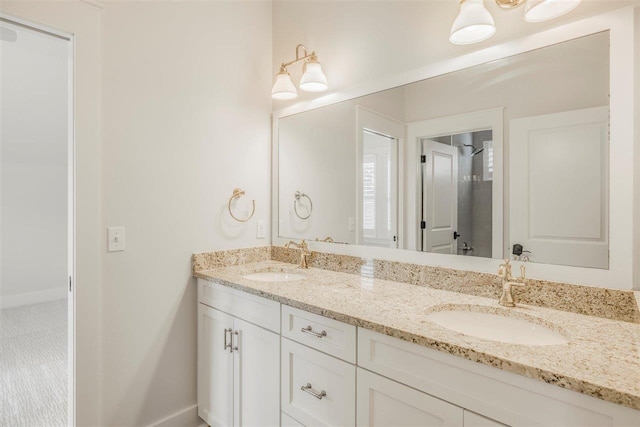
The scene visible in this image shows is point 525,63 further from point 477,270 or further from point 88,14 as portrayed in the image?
point 88,14

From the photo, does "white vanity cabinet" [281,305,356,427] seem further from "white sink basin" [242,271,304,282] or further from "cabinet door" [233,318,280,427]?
"white sink basin" [242,271,304,282]

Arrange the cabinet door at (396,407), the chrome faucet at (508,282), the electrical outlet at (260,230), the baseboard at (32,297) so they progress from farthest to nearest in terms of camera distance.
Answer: the baseboard at (32,297) < the electrical outlet at (260,230) < the chrome faucet at (508,282) < the cabinet door at (396,407)

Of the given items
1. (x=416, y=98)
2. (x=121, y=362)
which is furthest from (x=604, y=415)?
(x=121, y=362)

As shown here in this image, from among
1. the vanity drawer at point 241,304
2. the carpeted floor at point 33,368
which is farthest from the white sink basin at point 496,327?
the carpeted floor at point 33,368

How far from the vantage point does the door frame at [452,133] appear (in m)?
1.41

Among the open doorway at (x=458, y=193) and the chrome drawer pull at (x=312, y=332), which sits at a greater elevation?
the open doorway at (x=458, y=193)

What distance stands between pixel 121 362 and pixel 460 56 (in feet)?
7.08

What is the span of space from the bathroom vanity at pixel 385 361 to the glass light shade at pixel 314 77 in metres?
1.09

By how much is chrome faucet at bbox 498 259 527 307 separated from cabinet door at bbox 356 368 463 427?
1.70ft

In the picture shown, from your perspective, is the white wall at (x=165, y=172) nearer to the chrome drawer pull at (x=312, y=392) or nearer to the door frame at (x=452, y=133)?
the chrome drawer pull at (x=312, y=392)

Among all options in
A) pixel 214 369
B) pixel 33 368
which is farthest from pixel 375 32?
pixel 33 368

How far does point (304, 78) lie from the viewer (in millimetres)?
1975

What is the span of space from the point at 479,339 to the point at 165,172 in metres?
1.64

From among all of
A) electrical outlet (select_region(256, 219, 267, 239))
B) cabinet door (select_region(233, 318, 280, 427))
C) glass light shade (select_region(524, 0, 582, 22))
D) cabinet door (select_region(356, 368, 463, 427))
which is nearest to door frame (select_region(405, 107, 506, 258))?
glass light shade (select_region(524, 0, 582, 22))
